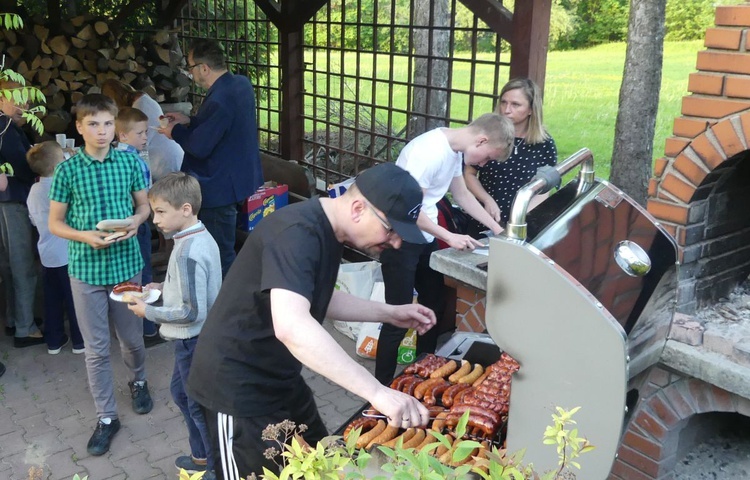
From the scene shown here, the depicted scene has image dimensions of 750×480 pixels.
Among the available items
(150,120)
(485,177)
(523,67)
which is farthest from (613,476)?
(150,120)

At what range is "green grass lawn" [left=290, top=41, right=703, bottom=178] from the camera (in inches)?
531

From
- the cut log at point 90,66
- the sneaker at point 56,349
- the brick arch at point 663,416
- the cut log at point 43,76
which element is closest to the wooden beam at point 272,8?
the cut log at point 90,66

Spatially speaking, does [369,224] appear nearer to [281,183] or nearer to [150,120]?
[150,120]

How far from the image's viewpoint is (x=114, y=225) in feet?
12.9

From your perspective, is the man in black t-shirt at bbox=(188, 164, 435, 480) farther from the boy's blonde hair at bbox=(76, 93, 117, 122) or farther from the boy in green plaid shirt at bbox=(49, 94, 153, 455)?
the boy's blonde hair at bbox=(76, 93, 117, 122)

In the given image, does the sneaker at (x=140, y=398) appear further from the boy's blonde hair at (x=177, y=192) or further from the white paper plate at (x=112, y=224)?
the boy's blonde hair at (x=177, y=192)

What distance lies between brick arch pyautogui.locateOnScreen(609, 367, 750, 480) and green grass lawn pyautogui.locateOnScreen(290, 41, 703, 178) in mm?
6874

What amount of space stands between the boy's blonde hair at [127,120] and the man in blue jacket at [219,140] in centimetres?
31

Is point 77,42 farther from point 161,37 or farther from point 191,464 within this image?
point 191,464

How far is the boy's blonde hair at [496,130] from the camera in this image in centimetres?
383

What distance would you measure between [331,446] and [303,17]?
6.04 m

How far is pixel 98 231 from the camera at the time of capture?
12.9 ft

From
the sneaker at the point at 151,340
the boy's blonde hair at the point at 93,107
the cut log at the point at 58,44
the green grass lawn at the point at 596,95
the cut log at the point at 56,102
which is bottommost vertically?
the sneaker at the point at 151,340

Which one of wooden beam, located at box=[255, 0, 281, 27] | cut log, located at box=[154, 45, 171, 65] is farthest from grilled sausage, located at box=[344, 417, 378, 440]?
cut log, located at box=[154, 45, 171, 65]
